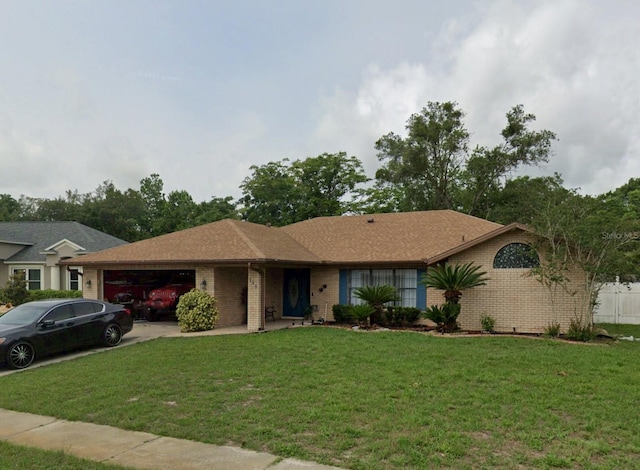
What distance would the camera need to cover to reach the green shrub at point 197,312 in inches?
608

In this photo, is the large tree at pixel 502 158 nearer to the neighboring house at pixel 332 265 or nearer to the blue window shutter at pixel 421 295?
the neighboring house at pixel 332 265

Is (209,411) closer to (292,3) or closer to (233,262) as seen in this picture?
(233,262)

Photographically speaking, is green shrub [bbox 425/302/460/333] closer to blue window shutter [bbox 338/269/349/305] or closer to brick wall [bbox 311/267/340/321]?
blue window shutter [bbox 338/269/349/305]

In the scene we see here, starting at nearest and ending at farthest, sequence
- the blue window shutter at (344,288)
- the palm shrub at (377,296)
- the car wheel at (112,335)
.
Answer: the car wheel at (112,335), the palm shrub at (377,296), the blue window shutter at (344,288)

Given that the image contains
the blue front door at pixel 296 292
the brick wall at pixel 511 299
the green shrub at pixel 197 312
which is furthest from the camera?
the blue front door at pixel 296 292

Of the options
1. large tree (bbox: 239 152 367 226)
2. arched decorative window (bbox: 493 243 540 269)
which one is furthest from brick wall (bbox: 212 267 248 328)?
large tree (bbox: 239 152 367 226)

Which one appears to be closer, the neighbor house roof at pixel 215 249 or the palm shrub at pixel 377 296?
the neighbor house roof at pixel 215 249

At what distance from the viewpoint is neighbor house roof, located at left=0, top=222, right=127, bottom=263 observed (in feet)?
88.3

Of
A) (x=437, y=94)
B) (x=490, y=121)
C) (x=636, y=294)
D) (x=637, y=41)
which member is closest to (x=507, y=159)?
(x=490, y=121)

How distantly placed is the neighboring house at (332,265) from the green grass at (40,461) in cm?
957

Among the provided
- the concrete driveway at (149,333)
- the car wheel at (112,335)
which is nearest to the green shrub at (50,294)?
the concrete driveway at (149,333)

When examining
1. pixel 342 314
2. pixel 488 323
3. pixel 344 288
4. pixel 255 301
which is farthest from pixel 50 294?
pixel 488 323

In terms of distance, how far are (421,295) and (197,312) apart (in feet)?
25.6

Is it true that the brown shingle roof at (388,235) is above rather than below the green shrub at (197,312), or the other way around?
above
